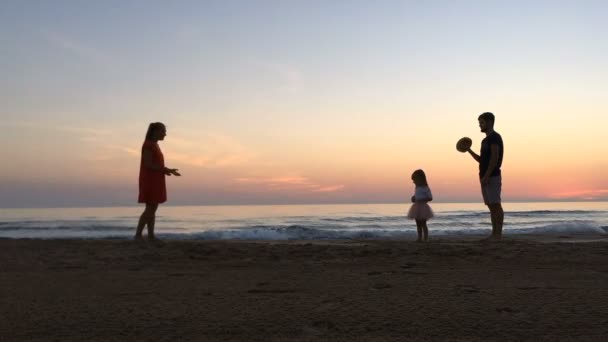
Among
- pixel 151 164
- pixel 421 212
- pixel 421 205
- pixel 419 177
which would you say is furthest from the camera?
pixel 419 177

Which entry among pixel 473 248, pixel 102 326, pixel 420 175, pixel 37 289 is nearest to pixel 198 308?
pixel 102 326

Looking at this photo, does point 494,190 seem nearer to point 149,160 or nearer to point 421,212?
point 421,212

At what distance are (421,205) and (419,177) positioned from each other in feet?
1.63

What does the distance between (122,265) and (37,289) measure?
1.23 meters

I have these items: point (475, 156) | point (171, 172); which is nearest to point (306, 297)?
point (171, 172)

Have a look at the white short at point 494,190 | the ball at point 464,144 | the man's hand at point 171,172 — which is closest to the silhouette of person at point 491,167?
the white short at point 494,190

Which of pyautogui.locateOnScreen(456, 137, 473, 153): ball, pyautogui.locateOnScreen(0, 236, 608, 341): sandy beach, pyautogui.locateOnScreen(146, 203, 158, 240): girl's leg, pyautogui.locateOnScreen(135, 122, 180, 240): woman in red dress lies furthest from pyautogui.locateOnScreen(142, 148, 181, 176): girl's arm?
pyautogui.locateOnScreen(456, 137, 473, 153): ball

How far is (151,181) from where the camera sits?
7.29 m

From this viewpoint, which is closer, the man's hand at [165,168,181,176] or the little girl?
the man's hand at [165,168,181,176]

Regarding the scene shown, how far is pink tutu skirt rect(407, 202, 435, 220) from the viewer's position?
8078 millimetres

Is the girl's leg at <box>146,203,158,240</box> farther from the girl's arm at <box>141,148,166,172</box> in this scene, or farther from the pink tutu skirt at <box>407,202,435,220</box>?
the pink tutu skirt at <box>407,202,435,220</box>

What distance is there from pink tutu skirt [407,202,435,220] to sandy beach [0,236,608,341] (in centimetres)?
259

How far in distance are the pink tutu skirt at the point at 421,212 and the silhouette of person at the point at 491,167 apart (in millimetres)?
1037

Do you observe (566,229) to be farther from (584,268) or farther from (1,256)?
(1,256)
